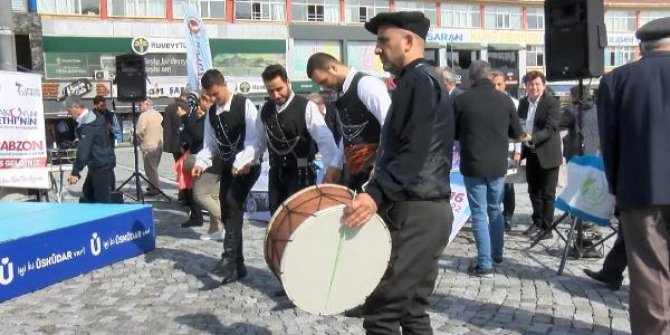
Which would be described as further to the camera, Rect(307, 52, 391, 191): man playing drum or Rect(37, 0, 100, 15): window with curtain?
Rect(37, 0, 100, 15): window with curtain

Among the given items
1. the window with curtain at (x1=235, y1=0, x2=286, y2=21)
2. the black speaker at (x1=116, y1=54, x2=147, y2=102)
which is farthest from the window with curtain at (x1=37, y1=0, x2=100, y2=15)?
the black speaker at (x1=116, y1=54, x2=147, y2=102)

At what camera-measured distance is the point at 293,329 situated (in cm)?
470

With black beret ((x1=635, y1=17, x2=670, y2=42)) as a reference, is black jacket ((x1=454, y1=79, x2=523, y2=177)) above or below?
below

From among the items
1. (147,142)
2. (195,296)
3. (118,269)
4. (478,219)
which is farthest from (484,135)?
(147,142)

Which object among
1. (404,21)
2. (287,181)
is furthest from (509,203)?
(404,21)

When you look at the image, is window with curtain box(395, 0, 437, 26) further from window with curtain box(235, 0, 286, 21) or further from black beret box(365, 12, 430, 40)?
black beret box(365, 12, 430, 40)

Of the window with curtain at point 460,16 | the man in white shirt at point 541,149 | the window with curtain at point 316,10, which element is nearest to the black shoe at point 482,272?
the man in white shirt at point 541,149

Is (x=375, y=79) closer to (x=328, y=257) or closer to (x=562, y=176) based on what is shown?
(x=328, y=257)

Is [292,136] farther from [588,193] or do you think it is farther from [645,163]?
[645,163]

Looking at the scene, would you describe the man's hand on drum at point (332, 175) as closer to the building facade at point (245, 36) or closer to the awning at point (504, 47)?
the building facade at point (245, 36)

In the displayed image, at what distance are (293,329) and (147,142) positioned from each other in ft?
29.2

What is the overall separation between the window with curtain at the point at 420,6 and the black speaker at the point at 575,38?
4254cm

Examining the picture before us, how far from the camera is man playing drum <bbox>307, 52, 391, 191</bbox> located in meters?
4.71

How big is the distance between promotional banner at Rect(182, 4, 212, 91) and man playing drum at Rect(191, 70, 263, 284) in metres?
6.42
